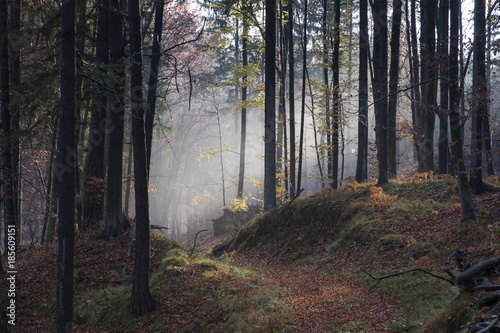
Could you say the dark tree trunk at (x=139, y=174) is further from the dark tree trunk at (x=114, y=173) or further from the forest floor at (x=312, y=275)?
the dark tree trunk at (x=114, y=173)

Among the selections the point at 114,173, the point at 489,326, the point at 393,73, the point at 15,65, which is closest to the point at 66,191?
the point at 114,173

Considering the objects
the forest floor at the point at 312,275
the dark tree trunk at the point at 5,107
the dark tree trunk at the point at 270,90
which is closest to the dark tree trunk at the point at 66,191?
the forest floor at the point at 312,275

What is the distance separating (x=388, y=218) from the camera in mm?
10219

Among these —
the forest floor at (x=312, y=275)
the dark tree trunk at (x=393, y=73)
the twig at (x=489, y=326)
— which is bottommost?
the forest floor at (x=312, y=275)

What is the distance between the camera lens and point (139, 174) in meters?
7.25

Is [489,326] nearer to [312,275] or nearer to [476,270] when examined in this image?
[476,270]

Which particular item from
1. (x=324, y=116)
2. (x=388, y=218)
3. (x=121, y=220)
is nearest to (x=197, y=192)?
(x=324, y=116)

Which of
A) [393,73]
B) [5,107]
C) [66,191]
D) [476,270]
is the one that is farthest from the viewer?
[393,73]

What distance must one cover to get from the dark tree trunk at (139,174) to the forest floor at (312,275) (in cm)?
44

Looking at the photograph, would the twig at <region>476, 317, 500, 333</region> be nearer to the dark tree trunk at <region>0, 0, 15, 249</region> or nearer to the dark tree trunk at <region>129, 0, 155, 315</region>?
the dark tree trunk at <region>129, 0, 155, 315</region>

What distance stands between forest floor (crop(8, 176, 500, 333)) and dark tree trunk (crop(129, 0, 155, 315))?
0.44 metres

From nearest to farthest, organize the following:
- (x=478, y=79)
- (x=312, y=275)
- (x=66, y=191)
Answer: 1. (x=66, y=191)
2. (x=478, y=79)
3. (x=312, y=275)

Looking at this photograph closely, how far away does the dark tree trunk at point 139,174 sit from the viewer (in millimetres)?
7191

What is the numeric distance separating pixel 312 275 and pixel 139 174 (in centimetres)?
515
